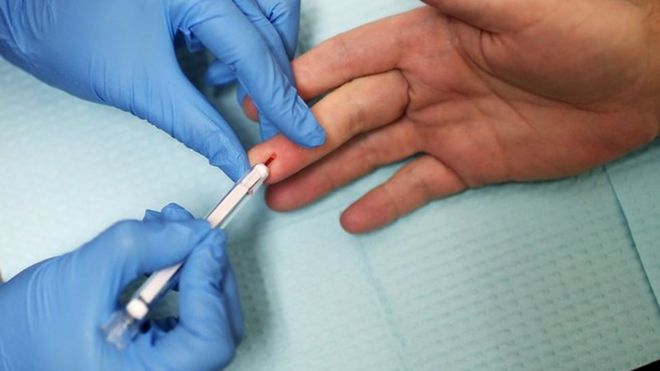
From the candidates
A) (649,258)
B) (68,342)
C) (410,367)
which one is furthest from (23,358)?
(649,258)

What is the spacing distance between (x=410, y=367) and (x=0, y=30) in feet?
2.83

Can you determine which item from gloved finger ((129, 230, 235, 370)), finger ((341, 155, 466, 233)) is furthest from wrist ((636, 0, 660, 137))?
gloved finger ((129, 230, 235, 370))

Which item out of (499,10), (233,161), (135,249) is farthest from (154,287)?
(499,10)

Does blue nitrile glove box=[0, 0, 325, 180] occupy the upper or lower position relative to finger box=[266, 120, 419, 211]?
upper

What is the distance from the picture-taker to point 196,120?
94 centimetres

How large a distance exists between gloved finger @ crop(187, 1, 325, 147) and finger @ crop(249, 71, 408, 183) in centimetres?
5

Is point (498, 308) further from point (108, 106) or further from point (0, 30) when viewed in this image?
point (0, 30)

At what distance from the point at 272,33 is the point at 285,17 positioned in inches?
1.6

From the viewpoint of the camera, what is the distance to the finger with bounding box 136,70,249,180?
0.94 meters

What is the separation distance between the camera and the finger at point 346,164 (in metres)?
1.07

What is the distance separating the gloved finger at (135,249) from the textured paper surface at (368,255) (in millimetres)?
255

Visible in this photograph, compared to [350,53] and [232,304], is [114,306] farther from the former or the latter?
[350,53]

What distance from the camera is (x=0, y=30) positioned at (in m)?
1.01

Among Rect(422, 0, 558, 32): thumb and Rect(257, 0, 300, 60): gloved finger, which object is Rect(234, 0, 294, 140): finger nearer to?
Rect(257, 0, 300, 60): gloved finger
